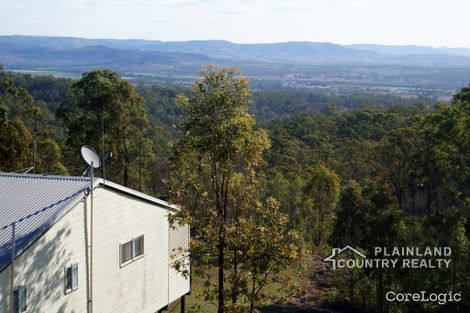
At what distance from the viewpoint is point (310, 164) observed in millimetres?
47062

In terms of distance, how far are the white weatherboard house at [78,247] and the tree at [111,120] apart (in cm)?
1432

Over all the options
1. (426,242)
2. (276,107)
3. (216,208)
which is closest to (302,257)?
(216,208)

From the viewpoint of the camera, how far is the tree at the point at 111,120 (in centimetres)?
2866

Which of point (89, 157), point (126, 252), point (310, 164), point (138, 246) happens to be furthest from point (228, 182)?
point (310, 164)

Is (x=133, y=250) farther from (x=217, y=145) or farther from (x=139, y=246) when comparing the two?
(x=217, y=145)

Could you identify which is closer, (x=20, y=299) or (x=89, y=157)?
(x=20, y=299)

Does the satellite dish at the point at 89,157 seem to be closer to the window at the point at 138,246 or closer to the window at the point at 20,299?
the window at the point at 138,246

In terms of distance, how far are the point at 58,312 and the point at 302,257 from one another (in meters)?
4.95

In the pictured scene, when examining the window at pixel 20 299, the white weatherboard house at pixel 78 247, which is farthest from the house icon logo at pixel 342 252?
the window at pixel 20 299

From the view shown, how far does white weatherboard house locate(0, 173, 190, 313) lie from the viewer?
10719 millimetres

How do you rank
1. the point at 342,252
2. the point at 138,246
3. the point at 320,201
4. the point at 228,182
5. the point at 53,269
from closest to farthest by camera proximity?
the point at 228,182 < the point at 53,269 < the point at 138,246 < the point at 342,252 < the point at 320,201

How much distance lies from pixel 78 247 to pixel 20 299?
176 centimetres

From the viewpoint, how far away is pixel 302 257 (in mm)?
10914

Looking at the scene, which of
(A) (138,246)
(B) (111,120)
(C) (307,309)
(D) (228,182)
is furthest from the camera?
(B) (111,120)
